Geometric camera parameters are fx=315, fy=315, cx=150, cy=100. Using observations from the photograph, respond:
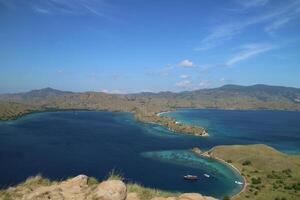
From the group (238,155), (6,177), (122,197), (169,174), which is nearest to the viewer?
A: (122,197)

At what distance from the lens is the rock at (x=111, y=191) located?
1880 centimetres

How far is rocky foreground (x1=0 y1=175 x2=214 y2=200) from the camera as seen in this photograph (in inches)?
754

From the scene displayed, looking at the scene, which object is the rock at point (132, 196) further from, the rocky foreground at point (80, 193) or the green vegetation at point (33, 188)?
the green vegetation at point (33, 188)

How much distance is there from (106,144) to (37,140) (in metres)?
39.6

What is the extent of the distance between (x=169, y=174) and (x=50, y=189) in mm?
96783

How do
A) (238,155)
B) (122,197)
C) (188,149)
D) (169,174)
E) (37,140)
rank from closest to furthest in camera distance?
(122,197) < (169,174) < (238,155) < (188,149) < (37,140)

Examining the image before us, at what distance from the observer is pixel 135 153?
490ft

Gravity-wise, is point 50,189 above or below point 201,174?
above

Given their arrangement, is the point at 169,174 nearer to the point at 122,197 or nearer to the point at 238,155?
the point at 238,155

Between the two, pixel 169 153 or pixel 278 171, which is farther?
pixel 169 153

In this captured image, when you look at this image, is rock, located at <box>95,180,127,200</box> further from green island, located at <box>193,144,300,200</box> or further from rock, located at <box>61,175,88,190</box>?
green island, located at <box>193,144,300,200</box>

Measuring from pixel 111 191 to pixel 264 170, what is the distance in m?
112

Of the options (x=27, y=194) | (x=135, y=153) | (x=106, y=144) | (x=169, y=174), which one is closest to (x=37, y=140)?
(x=106, y=144)

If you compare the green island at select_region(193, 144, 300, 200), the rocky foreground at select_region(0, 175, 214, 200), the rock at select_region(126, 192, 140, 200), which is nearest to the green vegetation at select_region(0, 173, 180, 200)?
the rocky foreground at select_region(0, 175, 214, 200)
